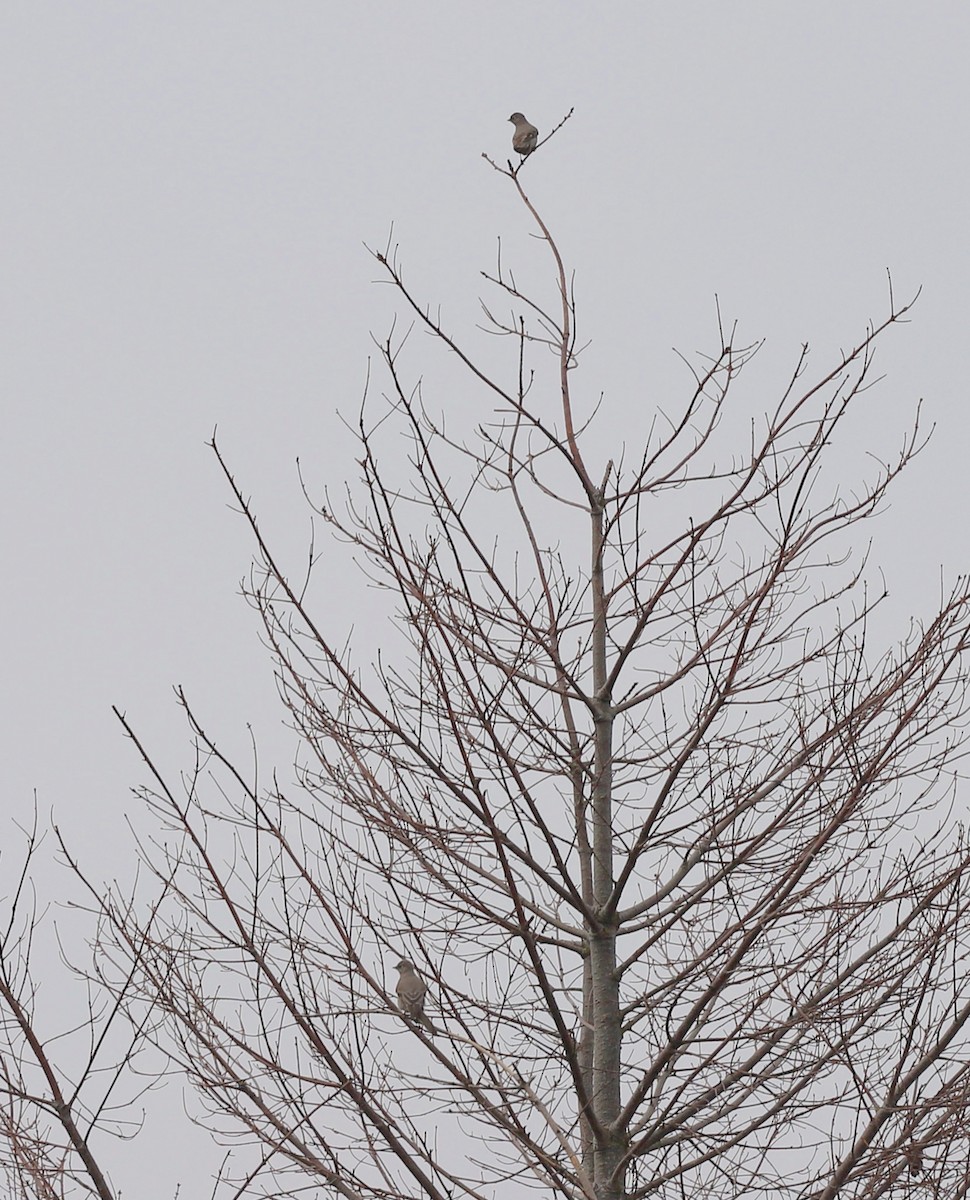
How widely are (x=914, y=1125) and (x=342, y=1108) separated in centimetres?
166

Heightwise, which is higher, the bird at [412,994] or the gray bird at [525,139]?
the gray bird at [525,139]

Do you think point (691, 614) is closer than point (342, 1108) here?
No

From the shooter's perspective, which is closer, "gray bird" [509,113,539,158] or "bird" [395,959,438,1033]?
"bird" [395,959,438,1033]

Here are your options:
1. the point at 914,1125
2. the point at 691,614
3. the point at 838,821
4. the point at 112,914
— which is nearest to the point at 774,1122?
the point at 914,1125

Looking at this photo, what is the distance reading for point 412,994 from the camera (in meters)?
4.49

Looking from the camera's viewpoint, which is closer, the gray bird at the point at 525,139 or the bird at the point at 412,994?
the bird at the point at 412,994

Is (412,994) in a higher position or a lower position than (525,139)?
lower

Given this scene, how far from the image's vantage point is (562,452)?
5.31 m

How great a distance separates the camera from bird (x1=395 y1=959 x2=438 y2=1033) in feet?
14.7

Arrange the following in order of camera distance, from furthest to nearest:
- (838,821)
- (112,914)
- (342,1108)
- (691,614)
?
(691,614), (112,914), (342,1108), (838,821)

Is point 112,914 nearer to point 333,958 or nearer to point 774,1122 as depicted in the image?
point 333,958

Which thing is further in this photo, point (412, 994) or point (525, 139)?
point (525, 139)

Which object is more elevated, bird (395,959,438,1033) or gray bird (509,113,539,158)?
gray bird (509,113,539,158)

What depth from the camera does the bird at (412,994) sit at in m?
4.48
